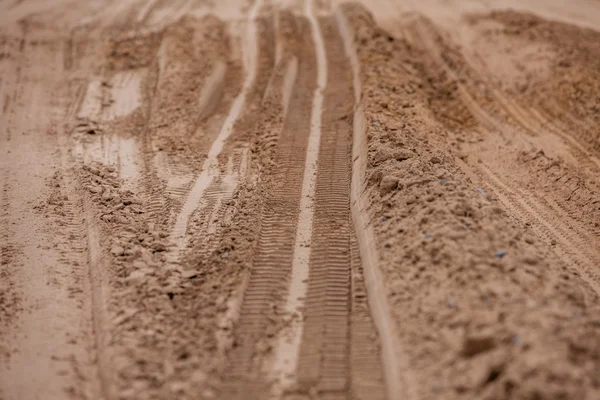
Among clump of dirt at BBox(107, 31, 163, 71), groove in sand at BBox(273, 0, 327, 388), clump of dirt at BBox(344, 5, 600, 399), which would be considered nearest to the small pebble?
clump of dirt at BBox(344, 5, 600, 399)

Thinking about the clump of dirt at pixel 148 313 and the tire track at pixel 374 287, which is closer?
the tire track at pixel 374 287

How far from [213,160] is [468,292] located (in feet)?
18.1

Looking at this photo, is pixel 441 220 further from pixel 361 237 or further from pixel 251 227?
pixel 251 227

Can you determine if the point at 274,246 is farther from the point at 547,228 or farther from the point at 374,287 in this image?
the point at 547,228

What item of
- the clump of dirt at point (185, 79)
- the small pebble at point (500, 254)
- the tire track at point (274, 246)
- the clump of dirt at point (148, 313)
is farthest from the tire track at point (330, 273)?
the clump of dirt at point (185, 79)

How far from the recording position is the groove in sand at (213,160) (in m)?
7.76

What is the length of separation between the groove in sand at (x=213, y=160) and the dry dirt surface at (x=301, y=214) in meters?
0.05

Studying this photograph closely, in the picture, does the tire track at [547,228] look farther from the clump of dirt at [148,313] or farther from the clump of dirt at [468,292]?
the clump of dirt at [148,313]

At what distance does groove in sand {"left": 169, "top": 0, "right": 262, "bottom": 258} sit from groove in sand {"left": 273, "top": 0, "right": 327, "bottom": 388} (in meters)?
1.65

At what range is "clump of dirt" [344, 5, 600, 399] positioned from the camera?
15.5ft

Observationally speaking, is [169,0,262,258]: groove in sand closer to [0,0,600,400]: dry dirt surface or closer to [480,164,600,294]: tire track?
[0,0,600,400]: dry dirt surface

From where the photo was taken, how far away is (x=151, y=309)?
6371mm

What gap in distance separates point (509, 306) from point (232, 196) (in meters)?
A: 4.69

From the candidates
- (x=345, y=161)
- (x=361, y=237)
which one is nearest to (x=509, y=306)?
(x=361, y=237)
